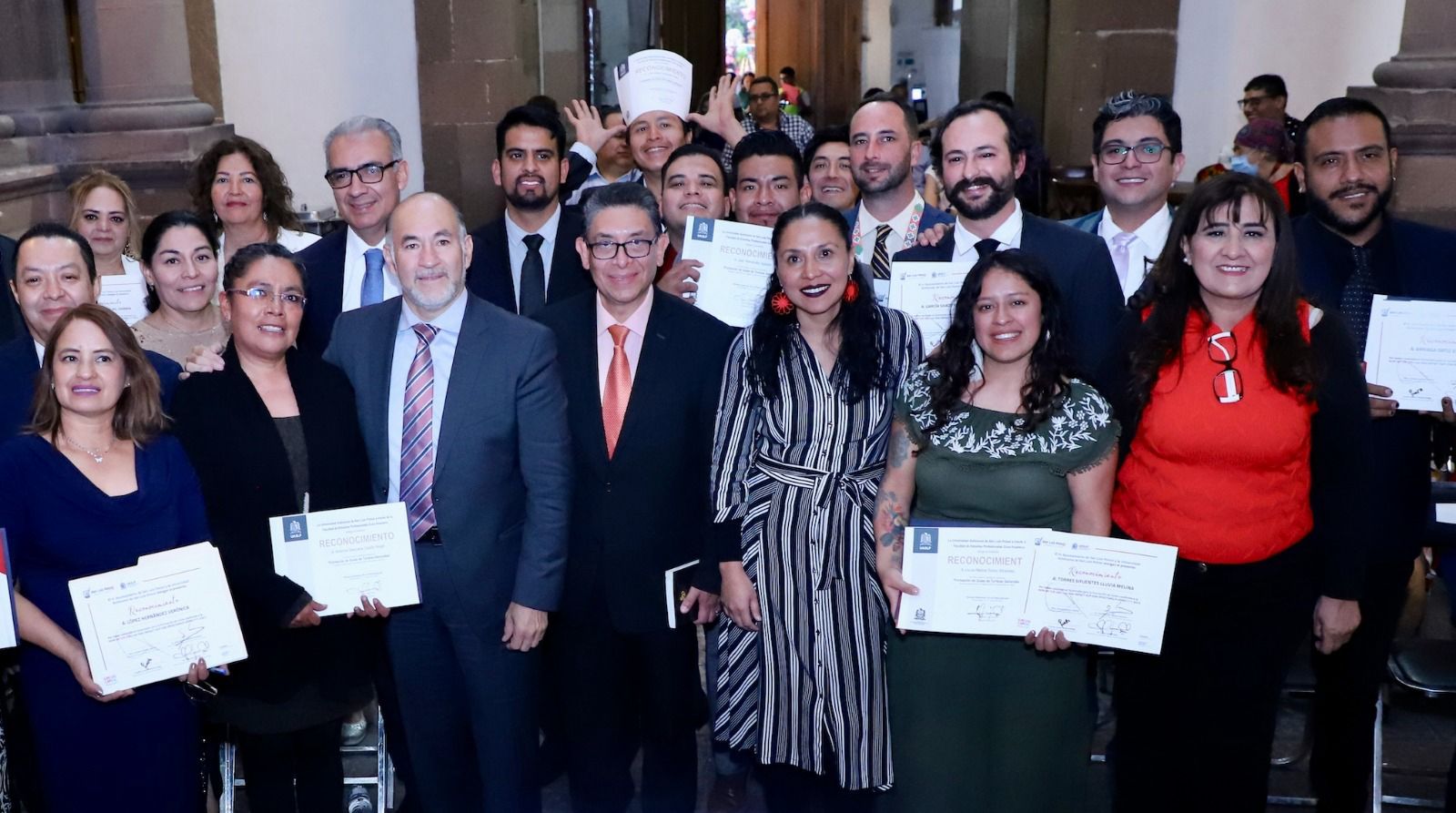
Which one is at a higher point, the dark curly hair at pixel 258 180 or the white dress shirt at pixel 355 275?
the dark curly hair at pixel 258 180

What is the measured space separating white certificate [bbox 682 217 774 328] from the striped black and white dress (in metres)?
0.60

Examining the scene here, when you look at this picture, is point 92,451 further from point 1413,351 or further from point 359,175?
point 1413,351

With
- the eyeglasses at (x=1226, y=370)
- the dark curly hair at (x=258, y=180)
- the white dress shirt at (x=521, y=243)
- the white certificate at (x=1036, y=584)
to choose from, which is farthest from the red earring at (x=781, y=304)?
the dark curly hair at (x=258, y=180)

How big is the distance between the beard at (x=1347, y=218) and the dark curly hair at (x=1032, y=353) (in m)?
1.03

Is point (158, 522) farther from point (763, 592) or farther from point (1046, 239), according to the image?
point (1046, 239)

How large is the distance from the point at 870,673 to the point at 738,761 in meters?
1.01

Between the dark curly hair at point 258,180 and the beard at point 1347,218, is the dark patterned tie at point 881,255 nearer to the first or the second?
the beard at point 1347,218

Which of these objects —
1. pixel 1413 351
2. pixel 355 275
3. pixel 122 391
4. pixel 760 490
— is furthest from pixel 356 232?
pixel 1413 351

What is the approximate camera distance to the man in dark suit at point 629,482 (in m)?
3.35

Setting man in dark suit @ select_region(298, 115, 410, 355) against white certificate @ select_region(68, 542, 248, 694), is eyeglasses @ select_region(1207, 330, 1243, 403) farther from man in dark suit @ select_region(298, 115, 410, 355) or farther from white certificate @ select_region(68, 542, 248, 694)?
man in dark suit @ select_region(298, 115, 410, 355)

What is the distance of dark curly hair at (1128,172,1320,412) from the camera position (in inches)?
115

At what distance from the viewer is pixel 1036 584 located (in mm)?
3008

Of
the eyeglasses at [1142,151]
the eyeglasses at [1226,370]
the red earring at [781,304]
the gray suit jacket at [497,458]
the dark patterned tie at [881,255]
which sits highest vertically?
the eyeglasses at [1142,151]

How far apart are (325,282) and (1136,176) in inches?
101
